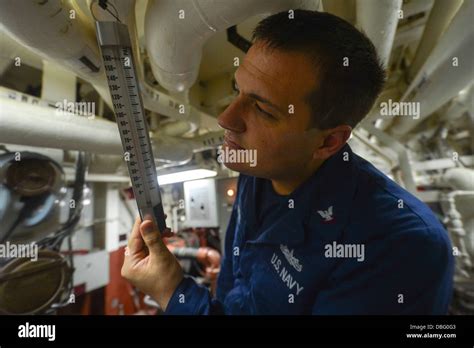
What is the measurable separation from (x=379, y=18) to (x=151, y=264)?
0.83 m

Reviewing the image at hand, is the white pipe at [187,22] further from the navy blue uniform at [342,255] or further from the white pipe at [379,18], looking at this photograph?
the navy blue uniform at [342,255]

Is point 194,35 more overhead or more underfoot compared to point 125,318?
more overhead

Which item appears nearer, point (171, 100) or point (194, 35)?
point (194, 35)

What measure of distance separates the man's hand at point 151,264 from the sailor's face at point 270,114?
273 mm

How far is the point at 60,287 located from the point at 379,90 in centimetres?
180

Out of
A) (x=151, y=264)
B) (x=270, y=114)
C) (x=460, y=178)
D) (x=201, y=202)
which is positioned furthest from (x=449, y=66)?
(x=460, y=178)

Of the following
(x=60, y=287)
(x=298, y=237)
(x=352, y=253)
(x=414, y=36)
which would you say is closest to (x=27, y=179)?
(x=60, y=287)

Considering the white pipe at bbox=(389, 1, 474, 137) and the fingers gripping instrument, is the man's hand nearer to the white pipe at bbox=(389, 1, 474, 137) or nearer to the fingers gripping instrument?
the fingers gripping instrument

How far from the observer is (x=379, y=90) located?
603mm

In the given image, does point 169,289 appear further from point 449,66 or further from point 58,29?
point 449,66

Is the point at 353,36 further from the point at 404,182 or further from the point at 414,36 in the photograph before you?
the point at 404,182

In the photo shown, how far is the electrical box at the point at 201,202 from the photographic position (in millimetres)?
1288

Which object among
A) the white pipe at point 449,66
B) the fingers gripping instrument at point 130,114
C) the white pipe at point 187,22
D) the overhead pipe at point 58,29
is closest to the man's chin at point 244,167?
the fingers gripping instrument at point 130,114

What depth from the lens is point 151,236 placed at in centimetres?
56
